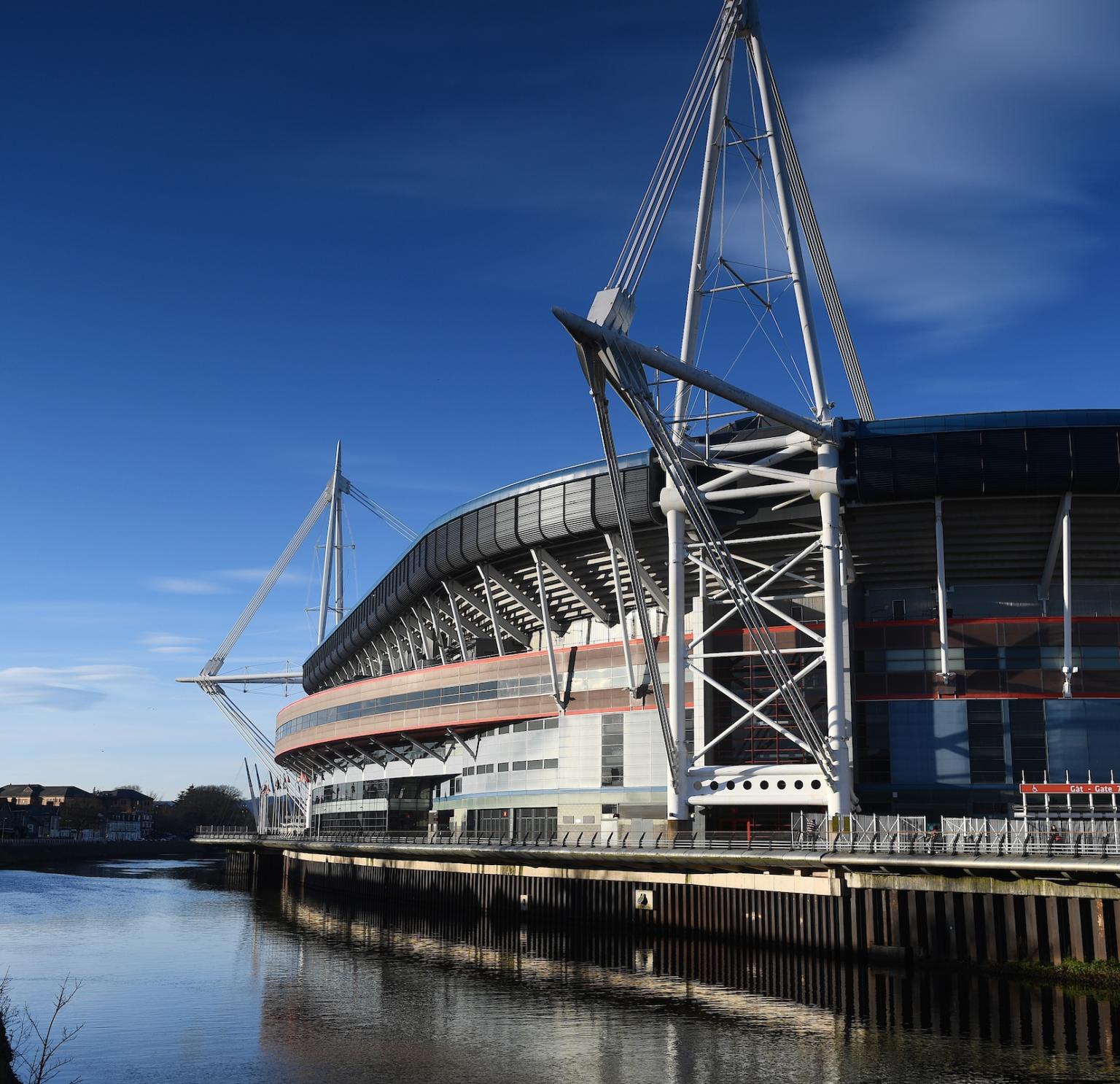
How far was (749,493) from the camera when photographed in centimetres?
5056

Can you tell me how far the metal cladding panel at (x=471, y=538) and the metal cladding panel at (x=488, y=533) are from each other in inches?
16.6

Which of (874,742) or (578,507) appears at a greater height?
(578,507)

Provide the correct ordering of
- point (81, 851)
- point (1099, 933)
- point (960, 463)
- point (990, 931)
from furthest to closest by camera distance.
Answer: point (81, 851) < point (960, 463) < point (990, 931) < point (1099, 933)

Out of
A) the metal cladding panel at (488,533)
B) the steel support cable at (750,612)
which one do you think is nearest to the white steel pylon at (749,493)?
the steel support cable at (750,612)

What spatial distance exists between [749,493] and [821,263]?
1259cm

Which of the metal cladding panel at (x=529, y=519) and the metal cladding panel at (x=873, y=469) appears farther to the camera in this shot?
the metal cladding panel at (x=529, y=519)

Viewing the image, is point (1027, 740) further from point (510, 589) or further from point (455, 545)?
point (455, 545)

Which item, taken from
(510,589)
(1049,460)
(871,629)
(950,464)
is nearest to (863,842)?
(871,629)

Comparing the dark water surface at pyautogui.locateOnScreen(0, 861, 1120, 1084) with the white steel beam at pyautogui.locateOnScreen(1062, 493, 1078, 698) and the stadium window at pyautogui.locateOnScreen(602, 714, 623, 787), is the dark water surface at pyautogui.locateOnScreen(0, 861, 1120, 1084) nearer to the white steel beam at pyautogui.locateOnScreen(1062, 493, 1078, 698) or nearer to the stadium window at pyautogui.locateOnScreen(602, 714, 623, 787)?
the stadium window at pyautogui.locateOnScreen(602, 714, 623, 787)

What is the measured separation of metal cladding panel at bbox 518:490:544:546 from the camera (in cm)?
6078

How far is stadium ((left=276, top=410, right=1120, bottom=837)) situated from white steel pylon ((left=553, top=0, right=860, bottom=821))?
872 mm

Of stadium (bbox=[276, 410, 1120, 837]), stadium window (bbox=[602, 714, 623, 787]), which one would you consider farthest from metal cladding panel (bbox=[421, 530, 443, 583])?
stadium window (bbox=[602, 714, 623, 787])

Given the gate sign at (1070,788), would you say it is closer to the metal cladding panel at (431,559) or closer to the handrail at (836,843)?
the handrail at (836,843)

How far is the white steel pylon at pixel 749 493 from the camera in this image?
46719mm
